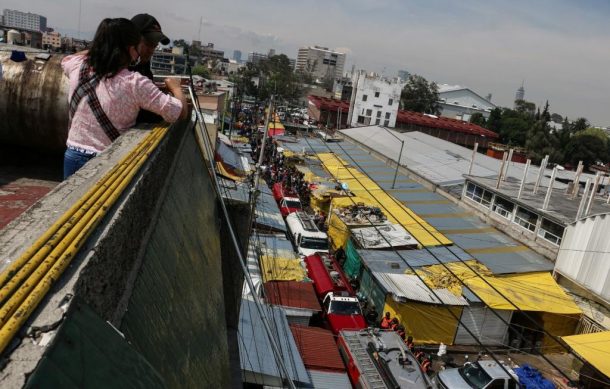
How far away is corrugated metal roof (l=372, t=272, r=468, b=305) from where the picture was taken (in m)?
11.8

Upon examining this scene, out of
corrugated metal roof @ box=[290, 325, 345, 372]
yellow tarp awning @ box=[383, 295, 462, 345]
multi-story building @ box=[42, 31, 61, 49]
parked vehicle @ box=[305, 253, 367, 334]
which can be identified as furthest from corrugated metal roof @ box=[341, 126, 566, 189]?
multi-story building @ box=[42, 31, 61, 49]

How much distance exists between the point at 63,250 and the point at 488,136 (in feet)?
208

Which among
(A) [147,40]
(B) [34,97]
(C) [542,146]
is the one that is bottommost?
(C) [542,146]

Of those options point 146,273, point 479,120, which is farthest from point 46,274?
point 479,120

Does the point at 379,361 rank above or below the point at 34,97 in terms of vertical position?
below

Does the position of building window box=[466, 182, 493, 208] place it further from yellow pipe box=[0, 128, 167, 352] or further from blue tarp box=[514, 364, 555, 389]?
yellow pipe box=[0, 128, 167, 352]

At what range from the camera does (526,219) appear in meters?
16.9

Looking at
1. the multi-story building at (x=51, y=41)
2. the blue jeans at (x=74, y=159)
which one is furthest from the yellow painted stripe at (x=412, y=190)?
the blue jeans at (x=74, y=159)

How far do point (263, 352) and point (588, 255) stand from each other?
10738 millimetres

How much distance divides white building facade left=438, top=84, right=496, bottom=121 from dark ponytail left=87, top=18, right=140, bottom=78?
96.4 m

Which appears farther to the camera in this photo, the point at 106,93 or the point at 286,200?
the point at 286,200

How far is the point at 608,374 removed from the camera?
32.3 ft

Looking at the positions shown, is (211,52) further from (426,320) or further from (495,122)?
(426,320)

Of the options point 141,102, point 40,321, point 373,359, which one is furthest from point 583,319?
point 40,321
